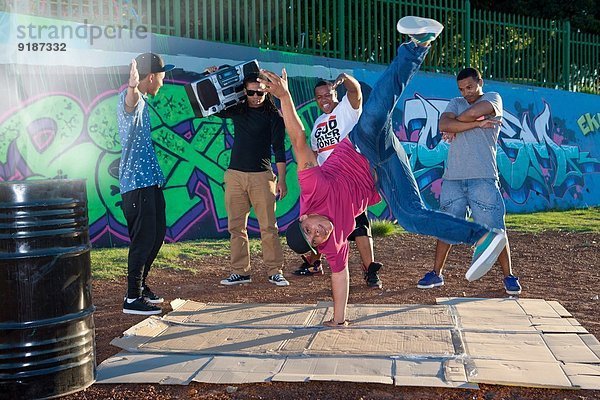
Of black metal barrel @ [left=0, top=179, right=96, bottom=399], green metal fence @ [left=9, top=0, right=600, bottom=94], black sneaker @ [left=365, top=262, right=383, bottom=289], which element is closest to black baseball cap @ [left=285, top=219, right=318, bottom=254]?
black metal barrel @ [left=0, top=179, right=96, bottom=399]

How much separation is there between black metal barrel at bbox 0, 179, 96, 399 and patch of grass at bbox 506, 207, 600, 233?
8625 millimetres

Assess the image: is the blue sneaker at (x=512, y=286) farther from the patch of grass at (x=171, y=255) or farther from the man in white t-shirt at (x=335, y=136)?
the patch of grass at (x=171, y=255)

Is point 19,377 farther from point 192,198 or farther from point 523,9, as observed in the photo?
point 523,9

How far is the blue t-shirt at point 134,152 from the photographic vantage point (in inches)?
204

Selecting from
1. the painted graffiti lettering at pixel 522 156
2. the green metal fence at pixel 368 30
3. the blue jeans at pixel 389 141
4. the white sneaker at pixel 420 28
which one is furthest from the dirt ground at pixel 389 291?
the green metal fence at pixel 368 30

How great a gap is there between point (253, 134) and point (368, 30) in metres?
6.70

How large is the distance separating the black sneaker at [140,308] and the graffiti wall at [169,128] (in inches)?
154

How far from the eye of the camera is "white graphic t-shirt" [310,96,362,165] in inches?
227

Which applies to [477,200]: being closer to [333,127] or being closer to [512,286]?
A: [512,286]

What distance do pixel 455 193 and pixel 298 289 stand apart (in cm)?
170

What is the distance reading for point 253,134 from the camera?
6.35m

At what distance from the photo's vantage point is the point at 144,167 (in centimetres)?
524

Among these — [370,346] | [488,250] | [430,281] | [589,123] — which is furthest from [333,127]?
[589,123]

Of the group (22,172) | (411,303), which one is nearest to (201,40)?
(22,172)
